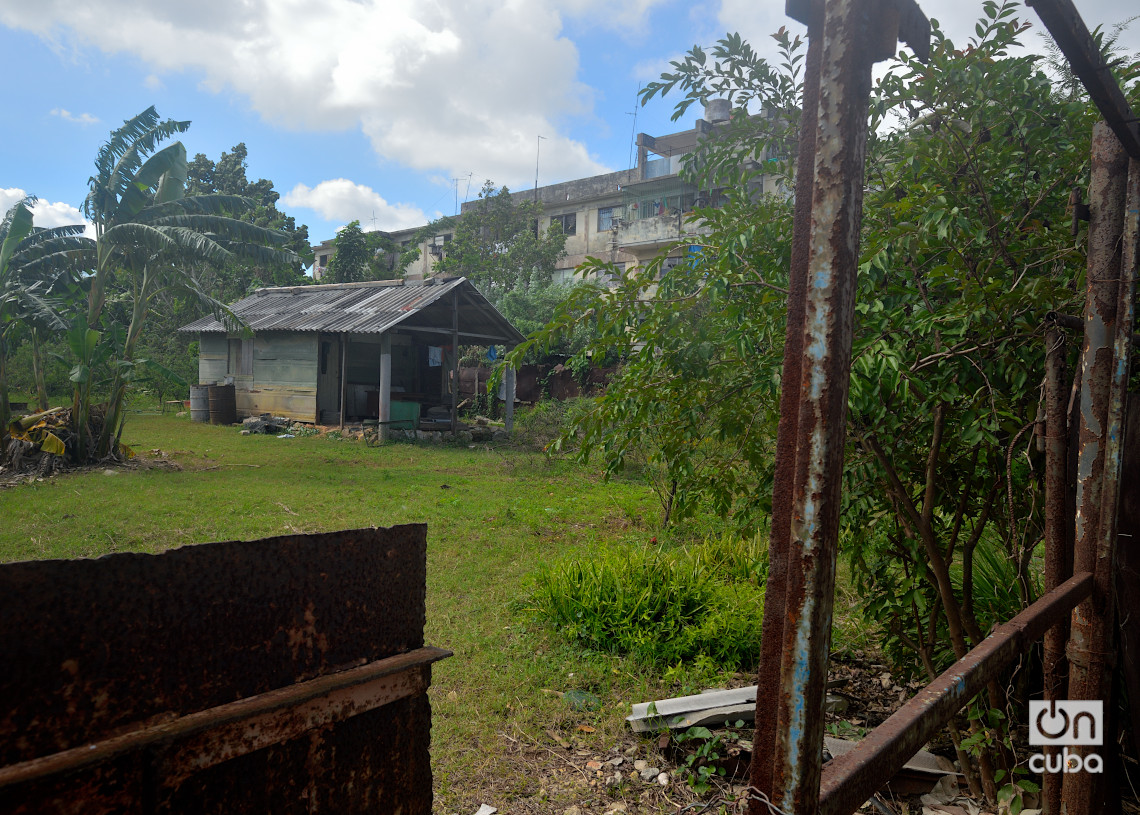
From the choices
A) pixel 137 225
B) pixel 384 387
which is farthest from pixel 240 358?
pixel 137 225

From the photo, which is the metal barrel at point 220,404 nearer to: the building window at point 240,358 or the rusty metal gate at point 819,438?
the building window at point 240,358

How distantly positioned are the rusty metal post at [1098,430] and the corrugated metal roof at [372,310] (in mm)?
12976

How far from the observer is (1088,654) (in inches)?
92.5

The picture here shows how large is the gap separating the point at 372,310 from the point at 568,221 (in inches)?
527

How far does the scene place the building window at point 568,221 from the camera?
2717 centimetres

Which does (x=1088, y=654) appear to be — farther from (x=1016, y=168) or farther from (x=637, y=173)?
(x=637, y=173)

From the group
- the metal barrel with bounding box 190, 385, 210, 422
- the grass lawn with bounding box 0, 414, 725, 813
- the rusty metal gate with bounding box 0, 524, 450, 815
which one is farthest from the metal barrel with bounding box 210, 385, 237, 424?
the rusty metal gate with bounding box 0, 524, 450, 815

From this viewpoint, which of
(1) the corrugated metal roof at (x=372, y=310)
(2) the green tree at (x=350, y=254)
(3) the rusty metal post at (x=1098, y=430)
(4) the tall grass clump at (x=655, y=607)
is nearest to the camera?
(3) the rusty metal post at (x=1098, y=430)

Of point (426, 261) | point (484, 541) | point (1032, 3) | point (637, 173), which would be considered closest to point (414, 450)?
point (484, 541)

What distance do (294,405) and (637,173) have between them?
52.9 ft

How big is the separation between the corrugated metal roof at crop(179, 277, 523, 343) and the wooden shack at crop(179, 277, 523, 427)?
31mm

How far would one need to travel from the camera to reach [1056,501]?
2402 millimetres

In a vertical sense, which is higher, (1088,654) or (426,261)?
(426,261)

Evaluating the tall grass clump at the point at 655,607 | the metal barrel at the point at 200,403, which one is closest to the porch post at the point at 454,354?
the metal barrel at the point at 200,403
